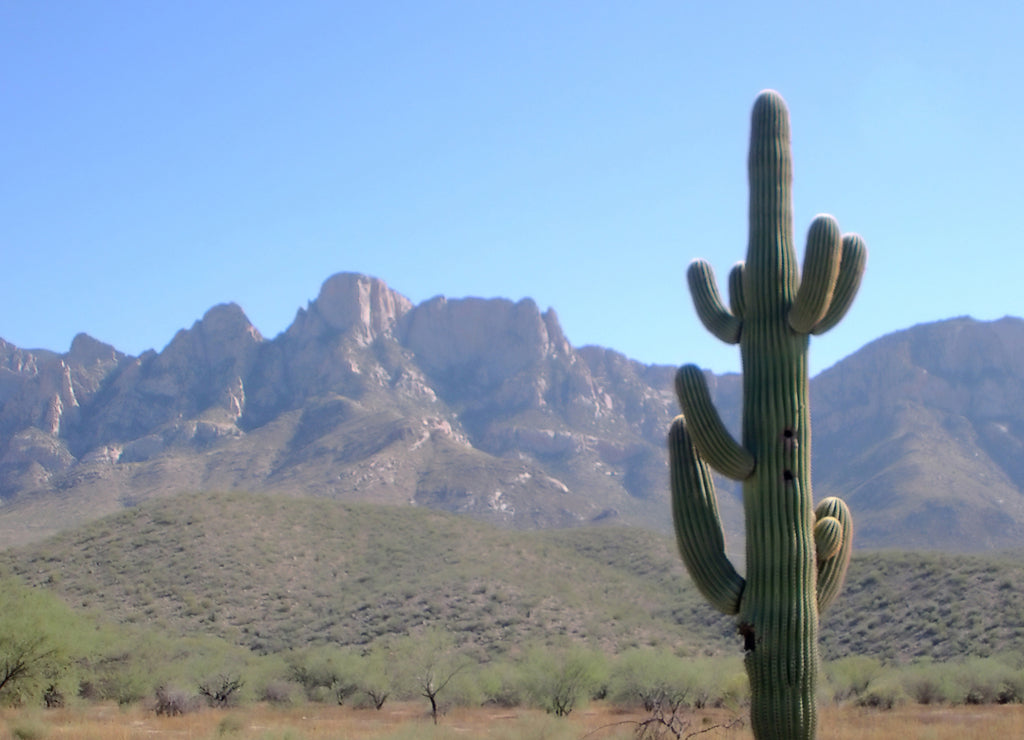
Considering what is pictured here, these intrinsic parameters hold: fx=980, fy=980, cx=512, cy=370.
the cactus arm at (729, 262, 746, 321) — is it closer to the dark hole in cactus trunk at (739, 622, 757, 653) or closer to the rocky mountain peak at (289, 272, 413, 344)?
the dark hole in cactus trunk at (739, 622, 757, 653)

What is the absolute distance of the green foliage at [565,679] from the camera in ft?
83.0

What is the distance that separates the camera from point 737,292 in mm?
10984

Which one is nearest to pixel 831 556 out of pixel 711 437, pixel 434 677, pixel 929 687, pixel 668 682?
pixel 711 437

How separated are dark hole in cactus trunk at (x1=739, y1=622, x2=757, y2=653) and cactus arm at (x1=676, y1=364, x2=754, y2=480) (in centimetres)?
144

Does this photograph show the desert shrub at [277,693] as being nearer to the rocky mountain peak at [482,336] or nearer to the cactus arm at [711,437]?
the cactus arm at [711,437]

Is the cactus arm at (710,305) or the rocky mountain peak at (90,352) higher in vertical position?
the rocky mountain peak at (90,352)

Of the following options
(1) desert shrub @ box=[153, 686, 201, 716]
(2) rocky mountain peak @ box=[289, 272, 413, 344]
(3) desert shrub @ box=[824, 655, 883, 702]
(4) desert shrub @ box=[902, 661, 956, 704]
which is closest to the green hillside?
(3) desert shrub @ box=[824, 655, 883, 702]

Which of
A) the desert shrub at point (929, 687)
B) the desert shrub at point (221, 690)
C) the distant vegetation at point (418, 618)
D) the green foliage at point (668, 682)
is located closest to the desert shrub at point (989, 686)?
the distant vegetation at point (418, 618)

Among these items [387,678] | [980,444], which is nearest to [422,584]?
[387,678]

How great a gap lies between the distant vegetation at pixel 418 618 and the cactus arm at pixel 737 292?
43.4 feet

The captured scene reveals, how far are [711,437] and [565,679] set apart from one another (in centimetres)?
1748

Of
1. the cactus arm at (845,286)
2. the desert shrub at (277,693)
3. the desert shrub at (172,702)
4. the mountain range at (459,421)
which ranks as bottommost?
the desert shrub at (277,693)

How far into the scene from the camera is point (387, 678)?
89.7ft

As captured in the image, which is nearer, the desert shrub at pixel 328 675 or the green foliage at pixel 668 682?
the green foliage at pixel 668 682
